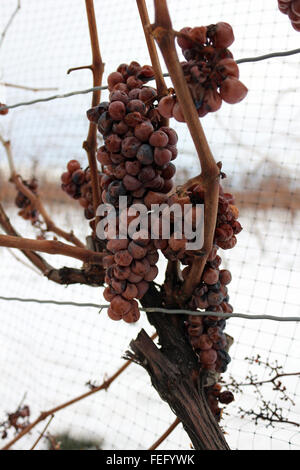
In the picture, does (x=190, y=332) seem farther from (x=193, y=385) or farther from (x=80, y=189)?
(x=80, y=189)

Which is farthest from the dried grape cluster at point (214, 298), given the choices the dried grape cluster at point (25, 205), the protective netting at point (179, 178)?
the dried grape cluster at point (25, 205)

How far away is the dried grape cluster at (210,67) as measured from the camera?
30 centimetres

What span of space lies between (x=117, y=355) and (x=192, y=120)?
106 centimetres

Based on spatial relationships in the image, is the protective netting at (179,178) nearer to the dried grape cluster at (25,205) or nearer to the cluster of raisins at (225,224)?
the dried grape cluster at (25,205)

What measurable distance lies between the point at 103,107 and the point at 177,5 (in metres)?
0.75

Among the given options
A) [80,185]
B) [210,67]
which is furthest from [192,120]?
[80,185]

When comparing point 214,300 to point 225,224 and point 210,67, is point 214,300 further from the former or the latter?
point 210,67

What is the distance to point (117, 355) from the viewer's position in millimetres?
1256

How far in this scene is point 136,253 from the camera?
1.28 feet

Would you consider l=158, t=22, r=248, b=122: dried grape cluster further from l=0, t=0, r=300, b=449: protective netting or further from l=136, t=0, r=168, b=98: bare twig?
l=0, t=0, r=300, b=449: protective netting

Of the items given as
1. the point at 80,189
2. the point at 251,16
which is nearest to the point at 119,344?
the point at 80,189

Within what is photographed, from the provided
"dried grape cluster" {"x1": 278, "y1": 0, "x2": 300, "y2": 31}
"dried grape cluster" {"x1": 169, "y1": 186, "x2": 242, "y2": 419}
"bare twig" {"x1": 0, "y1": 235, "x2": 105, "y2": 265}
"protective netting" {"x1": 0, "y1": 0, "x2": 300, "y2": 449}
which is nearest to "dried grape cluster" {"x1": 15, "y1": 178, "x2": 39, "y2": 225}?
"protective netting" {"x1": 0, "y1": 0, "x2": 300, "y2": 449}

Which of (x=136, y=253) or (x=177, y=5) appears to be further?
(x=177, y=5)
